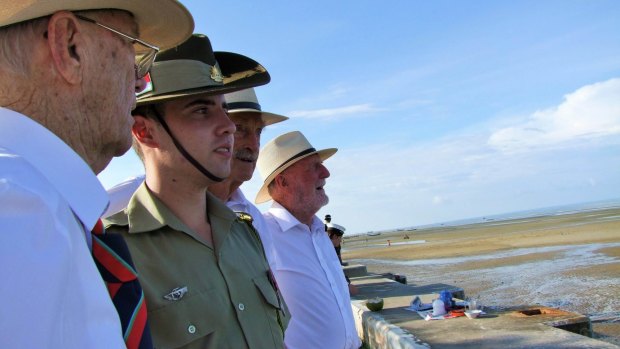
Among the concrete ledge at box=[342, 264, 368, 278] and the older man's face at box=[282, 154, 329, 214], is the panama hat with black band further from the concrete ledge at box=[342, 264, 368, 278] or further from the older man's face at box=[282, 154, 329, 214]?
the concrete ledge at box=[342, 264, 368, 278]

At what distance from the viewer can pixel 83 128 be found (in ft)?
4.05

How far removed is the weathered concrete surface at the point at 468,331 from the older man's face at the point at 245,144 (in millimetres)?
2735

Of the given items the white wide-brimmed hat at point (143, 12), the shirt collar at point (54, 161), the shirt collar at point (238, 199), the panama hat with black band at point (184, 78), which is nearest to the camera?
the shirt collar at point (54, 161)

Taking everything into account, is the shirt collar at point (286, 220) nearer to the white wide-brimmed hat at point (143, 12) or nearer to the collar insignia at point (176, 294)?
the collar insignia at point (176, 294)

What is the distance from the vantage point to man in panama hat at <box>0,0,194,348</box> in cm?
80

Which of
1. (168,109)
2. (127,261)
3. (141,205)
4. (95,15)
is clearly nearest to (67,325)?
(127,261)

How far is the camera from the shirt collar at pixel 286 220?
4191mm

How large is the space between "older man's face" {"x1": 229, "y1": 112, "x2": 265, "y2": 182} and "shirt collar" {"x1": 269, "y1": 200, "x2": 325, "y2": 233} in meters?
0.71

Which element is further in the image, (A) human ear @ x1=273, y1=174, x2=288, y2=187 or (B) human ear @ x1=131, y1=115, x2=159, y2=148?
(A) human ear @ x1=273, y1=174, x2=288, y2=187

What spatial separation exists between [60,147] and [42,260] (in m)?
0.31

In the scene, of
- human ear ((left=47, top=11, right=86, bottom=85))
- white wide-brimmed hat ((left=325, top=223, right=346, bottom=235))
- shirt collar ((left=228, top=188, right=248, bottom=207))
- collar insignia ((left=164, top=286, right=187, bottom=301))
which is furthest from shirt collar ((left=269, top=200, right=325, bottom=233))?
white wide-brimmed hat ((left=325, top=223, right=346, bottom=235))

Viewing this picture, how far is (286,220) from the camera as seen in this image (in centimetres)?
423

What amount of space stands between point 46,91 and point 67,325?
0.57 meters

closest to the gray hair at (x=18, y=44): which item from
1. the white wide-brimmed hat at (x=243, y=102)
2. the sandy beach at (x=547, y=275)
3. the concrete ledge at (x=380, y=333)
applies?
the white wide-brimmed hat at (x=243, y=102)
